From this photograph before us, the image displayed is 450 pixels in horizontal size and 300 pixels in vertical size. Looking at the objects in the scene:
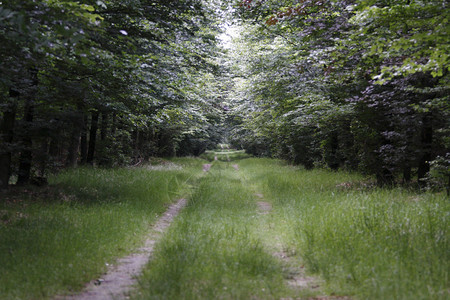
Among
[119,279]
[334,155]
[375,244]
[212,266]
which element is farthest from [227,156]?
[119,279]

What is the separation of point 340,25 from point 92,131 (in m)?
13.1

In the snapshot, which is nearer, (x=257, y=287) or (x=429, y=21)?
(x=257, y=287)

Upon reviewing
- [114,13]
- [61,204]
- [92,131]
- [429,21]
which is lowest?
[61,204]

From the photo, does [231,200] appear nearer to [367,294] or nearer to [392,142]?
[392,142]

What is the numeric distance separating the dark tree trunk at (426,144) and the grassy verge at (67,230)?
8.06m

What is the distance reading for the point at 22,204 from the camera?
26.2ft

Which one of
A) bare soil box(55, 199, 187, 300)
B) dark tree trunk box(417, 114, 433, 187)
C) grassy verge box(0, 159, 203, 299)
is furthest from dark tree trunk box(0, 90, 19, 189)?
dark tree trunk box(417, 114, 433, 187)

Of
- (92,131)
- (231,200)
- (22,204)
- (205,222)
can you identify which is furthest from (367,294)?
(92,131)

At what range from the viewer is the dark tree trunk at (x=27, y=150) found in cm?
933

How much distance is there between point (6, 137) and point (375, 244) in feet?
30.5

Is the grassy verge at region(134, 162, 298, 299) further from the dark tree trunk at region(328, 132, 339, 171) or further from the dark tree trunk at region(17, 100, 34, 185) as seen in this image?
the dark tree trunk at region(328, 132, 339, 171)

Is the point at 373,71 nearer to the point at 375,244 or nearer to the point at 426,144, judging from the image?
the point at 426,144

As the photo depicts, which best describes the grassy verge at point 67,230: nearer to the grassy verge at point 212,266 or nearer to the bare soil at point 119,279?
the bare soil at point 119,279

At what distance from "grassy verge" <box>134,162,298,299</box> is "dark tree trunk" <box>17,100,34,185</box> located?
216 inches
